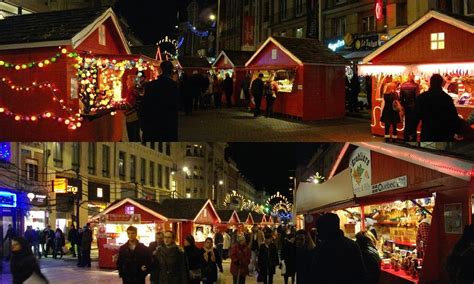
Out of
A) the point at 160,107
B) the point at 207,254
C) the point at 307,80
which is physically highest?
the point at 307,80

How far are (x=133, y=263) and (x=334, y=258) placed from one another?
3740 millimetres

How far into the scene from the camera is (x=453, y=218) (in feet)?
27.8

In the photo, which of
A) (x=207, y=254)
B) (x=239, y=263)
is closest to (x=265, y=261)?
(x=239, y=263)

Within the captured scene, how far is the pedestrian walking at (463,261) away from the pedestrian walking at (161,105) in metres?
4.11

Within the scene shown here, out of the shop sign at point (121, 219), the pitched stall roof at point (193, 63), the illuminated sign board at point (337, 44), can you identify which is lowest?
the shop sign at point (121, 219)

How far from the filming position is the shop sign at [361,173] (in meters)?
12.9

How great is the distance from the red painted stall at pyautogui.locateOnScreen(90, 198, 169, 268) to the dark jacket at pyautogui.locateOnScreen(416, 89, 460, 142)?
14.6m

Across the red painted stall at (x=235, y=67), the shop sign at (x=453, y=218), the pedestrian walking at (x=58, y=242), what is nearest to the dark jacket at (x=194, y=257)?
the shop sign at (x=453, y=218)

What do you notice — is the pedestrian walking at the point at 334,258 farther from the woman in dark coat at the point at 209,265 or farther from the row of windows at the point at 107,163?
the row of windows at the point at 107,163

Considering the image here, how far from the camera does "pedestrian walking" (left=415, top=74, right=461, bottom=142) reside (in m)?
8.25

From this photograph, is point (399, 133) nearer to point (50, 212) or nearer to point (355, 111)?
point (355, 111)

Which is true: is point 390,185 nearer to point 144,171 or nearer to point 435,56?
point 435,56

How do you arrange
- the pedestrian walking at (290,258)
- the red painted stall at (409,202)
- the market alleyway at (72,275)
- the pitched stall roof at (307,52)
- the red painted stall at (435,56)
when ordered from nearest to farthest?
1. the red painted stall at (409,202)
2. the red painted stall at (435,56)
3. the pedestrian walking at (290,258)
4. the market alleyway at (72,275)
5. the pitched stall roof at (307,52)

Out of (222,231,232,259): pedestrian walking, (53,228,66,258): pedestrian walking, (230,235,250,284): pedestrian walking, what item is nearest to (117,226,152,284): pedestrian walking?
(230,235,250,284): pedestrian walking
